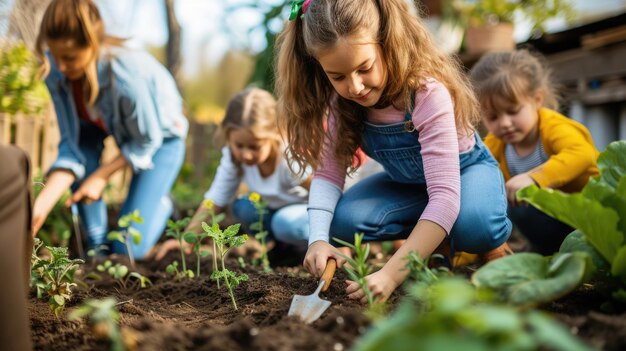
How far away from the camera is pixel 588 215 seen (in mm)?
1339

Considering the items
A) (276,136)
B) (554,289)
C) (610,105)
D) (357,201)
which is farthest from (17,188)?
(610,105)

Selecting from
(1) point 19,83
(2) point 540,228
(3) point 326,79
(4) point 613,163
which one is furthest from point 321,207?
(1) point 19,83

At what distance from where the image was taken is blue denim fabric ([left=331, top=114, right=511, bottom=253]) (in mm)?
2189

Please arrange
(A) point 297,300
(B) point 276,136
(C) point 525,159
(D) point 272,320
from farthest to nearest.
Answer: (B) point 276,136 → (C) point 525,159 → (A) point 297,300 → (D) point 272,320

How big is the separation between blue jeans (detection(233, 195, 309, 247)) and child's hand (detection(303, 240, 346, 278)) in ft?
3.71

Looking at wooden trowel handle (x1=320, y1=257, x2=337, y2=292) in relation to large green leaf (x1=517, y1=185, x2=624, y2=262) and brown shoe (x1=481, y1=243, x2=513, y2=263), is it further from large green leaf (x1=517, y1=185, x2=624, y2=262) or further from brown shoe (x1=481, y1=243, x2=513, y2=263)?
brown shoe (x1=481, y1=243, x2=513, y2=263)

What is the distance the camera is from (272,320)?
151 cm

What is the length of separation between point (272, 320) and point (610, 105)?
499 cm

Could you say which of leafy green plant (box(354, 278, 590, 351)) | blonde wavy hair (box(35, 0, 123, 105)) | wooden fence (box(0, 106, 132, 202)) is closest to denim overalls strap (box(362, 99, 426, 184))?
leafy green plant (box(354, 278, 590, 351))

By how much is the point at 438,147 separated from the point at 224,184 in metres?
1.68

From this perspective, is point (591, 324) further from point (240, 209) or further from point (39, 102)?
point (39, 102)

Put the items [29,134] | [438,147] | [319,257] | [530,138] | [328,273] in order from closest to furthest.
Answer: [328,273]
[319,257]
[438,147]
[530,138]
[29,134]

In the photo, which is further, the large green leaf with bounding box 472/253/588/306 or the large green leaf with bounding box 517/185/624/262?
the large green leaf with bounding box 517/185/624/262

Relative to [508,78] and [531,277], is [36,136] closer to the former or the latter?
[508,78]
